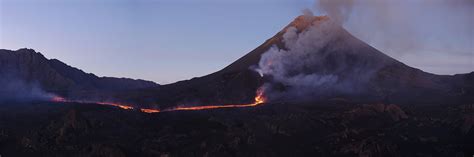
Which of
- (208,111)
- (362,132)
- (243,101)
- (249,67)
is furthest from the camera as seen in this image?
(249,67)

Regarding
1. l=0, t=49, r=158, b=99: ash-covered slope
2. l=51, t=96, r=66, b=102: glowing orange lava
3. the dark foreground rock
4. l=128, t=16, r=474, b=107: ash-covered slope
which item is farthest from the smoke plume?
l=0, t=49, r=158, b=99: ash-covered slope

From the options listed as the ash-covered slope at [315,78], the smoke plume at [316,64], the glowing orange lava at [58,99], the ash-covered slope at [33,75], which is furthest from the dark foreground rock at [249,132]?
the ash-covered slope at [33,75]

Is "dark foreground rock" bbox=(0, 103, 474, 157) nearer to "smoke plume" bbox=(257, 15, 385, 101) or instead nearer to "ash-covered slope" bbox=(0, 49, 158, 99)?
"smoke plume" bbox=(257, 15, 385, 101)

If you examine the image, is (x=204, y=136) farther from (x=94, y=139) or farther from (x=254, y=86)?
(x=254, y=86)

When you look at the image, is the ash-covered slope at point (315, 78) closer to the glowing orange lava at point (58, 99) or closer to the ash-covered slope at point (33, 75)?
the glowing orange lava at point (58, 99)

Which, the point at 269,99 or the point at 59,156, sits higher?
the point at 269,99

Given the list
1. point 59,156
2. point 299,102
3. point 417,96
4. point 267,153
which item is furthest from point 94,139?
point 417,96
